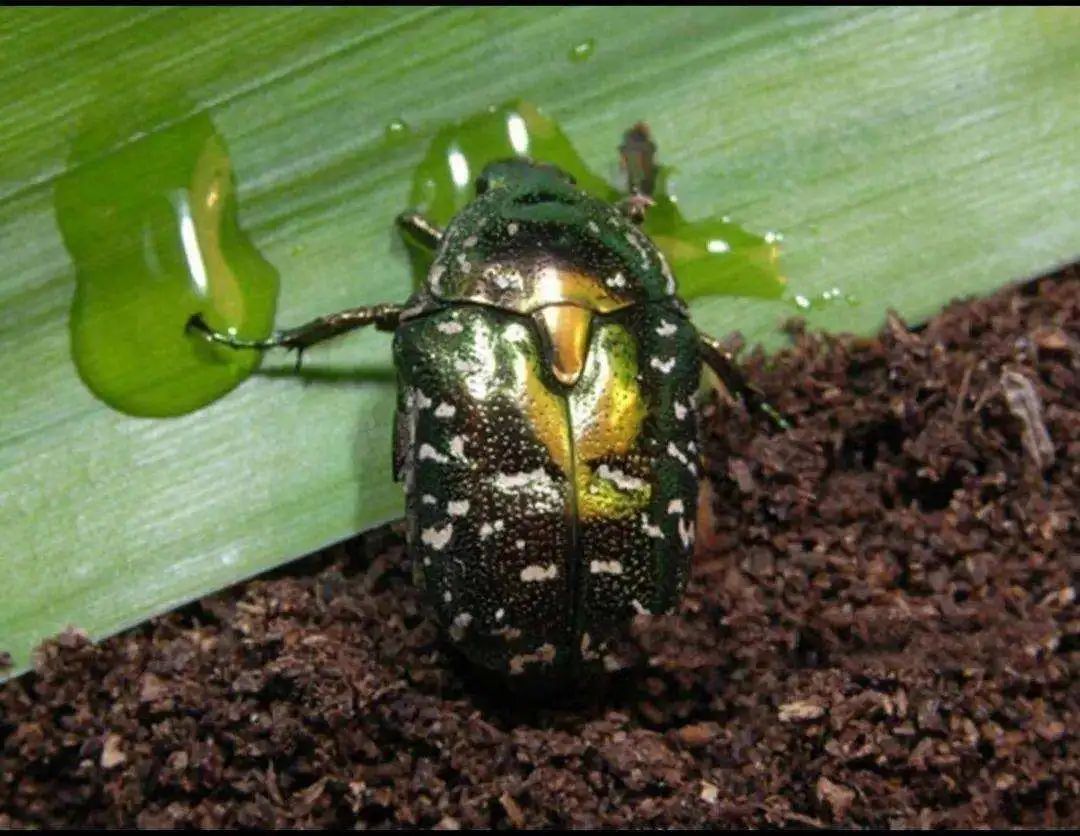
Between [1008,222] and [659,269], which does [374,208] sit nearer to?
[659,269]

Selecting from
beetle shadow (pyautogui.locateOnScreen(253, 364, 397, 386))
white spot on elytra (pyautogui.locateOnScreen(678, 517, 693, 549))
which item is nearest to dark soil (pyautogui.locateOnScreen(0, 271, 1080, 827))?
white spot on elytra (pyautogui.locateOnScreen(678, 517, 693, 549))

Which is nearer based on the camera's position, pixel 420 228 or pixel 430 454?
pixel 430 454

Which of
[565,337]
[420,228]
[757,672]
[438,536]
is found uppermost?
[420,228]

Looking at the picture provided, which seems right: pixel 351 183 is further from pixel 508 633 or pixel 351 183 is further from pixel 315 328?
pixel 508 633

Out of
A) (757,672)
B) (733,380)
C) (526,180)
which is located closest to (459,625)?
(757,672)

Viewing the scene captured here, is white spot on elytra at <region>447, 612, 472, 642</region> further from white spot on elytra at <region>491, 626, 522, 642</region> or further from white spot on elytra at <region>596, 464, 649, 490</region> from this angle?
white spot on elytra at <region>596, 464, 649, 490</region>

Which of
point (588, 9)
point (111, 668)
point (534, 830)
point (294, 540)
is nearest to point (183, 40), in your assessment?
point (588, 9)

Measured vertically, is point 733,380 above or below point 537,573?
above

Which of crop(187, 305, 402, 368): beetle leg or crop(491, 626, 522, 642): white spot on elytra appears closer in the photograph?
crop(491, 626, 522, 642): white spot on elytra
